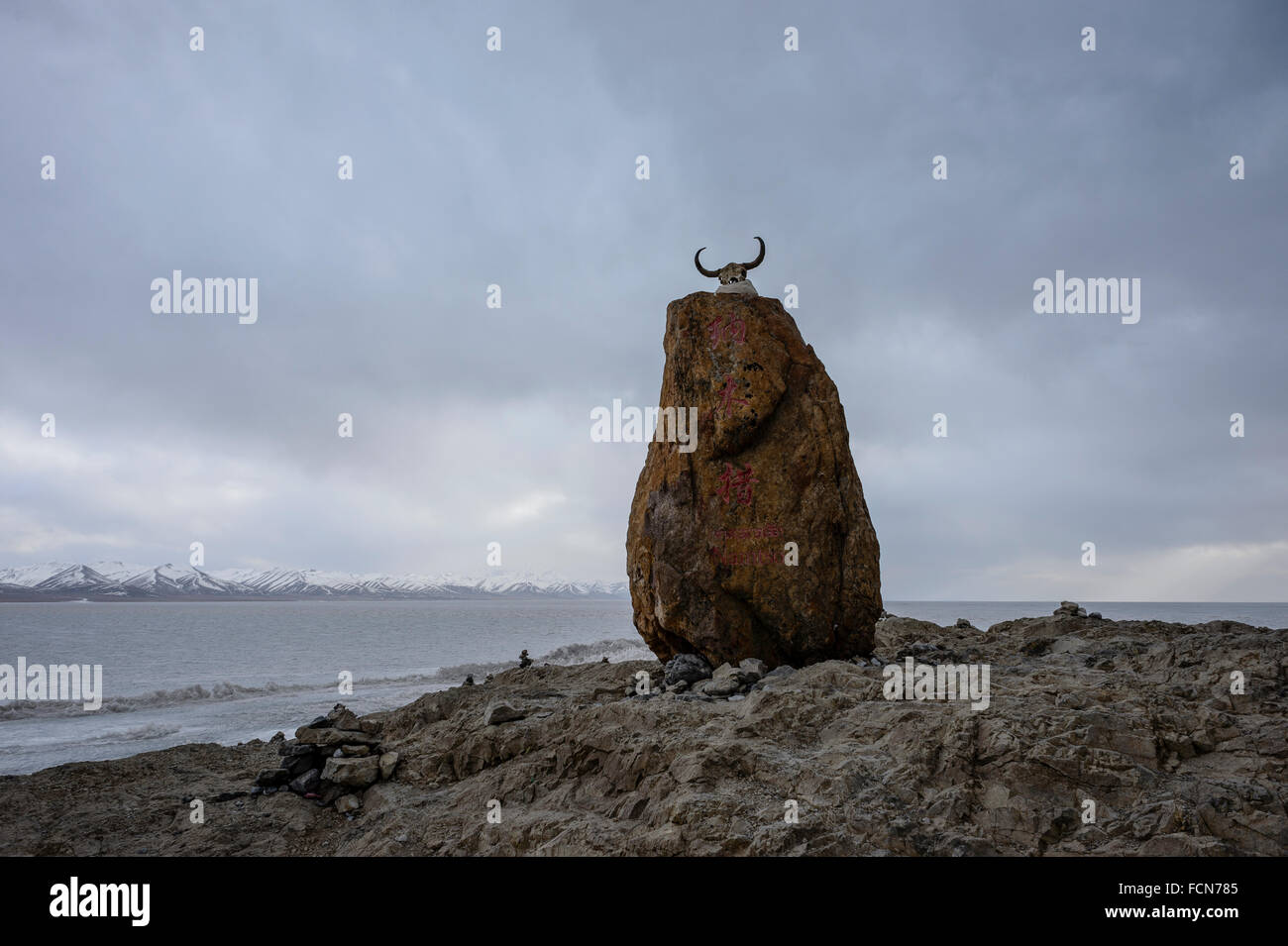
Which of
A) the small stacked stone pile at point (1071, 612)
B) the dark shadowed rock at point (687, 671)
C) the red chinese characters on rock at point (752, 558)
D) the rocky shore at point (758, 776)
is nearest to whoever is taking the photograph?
the rocky shore at point (758, 776)

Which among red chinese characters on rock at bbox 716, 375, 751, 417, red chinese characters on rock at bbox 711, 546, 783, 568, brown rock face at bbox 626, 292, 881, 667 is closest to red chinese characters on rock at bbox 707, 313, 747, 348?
brown rock face at bbox 626, 292, 881, 667

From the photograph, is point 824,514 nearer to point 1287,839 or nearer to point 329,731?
point 1287,839

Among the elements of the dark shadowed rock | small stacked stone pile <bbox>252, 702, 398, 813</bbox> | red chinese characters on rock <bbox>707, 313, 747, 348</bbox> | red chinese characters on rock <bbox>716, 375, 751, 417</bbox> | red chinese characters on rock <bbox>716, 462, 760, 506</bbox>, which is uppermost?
red chinese characters on rock <bbox>707, 313, 747, 348</bbox>

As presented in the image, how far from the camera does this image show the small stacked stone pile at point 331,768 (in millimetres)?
6562

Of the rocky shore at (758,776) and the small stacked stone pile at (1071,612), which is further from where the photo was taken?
the small stacked stone pile at (1071,612)

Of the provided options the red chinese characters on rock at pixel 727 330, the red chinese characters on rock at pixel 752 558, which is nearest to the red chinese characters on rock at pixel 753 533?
A: the red chinese characters on rock at pixel 752 558

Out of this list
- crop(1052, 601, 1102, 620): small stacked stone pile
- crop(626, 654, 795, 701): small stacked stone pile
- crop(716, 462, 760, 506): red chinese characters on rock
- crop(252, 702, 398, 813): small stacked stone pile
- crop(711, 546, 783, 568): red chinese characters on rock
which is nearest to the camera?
crop(252, 702, 398, 813): small stacked stone pile

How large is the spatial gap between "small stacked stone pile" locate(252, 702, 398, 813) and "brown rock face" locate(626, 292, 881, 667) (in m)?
4.06

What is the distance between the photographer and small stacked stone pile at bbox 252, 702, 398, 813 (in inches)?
258

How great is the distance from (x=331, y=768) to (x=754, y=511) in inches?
232

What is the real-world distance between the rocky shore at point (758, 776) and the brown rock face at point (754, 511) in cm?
77

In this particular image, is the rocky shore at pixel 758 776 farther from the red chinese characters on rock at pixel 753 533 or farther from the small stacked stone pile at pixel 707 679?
the red chinese characters on rock at pixel 753 533

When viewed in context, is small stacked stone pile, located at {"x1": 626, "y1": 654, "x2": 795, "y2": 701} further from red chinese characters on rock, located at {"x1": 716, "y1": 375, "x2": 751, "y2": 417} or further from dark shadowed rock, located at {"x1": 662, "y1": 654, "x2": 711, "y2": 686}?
red chinese characters on rock, located at {"x1": 716, "y1": 375, "x2": 751, "y2": 417}

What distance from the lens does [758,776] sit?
198 inches
